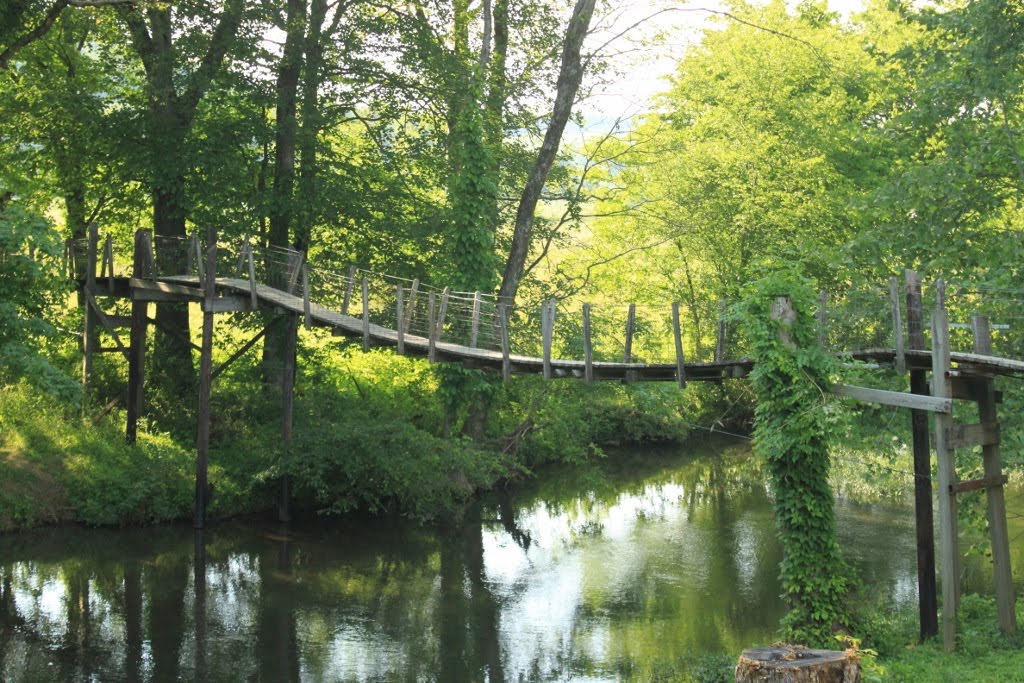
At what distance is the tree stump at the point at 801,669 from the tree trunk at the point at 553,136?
44.6 feet

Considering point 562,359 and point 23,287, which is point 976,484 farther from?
point 23,287

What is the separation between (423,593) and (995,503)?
7.03 m

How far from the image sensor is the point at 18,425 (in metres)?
17.0

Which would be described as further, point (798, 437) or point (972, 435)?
point (972, 435)

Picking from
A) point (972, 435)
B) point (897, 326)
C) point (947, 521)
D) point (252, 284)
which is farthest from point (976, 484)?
point (252, 284)

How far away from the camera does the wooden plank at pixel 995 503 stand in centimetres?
1051

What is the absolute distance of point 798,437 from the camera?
10.2m

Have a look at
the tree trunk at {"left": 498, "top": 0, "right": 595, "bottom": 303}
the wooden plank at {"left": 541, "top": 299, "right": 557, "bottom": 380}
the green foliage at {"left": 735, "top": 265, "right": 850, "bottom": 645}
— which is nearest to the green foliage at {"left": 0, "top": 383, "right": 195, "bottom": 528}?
the tree trunk at {"left": 498, "top": 0, "right": 595, "bottom": 303}

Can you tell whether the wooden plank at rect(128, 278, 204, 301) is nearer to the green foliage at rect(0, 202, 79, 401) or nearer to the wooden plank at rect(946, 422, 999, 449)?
the green foliage at rect(0, 202, 79, 401)

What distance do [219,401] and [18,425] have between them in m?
3.90

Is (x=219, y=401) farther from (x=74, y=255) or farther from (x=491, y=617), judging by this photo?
(x=491, y=617)

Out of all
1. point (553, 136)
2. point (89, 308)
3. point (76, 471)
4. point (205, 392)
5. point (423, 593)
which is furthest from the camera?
point (553, 136)

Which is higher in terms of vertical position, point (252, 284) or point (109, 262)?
point (109, 262)

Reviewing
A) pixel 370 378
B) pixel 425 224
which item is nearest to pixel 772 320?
pixel 425 224
